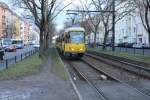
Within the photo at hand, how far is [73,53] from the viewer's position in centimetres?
4078

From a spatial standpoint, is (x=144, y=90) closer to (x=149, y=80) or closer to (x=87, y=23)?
(x=149, y=80)

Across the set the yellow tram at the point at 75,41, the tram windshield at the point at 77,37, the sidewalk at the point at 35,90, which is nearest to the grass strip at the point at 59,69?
the sidewalk at the point at 35,90

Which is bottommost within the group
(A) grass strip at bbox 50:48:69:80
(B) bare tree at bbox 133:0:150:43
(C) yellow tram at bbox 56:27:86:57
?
(A) grass strip at bbox 50:48:69:80

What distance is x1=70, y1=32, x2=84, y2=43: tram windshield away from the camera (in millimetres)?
40281

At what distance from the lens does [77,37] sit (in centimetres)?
4041

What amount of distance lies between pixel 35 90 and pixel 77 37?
26.3m

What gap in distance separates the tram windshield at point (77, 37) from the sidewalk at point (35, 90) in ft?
73.7

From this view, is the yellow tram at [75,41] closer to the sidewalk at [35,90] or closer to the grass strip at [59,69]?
the grass strip at [59,69]

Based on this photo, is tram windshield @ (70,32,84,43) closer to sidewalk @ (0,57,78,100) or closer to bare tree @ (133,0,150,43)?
bare tree @ (133,0,150,43)

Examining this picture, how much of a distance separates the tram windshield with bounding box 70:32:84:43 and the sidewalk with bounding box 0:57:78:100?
73.7 ft

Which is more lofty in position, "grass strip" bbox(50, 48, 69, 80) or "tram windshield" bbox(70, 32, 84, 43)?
"tram windshield" bbox(70, 32, 84, 43)

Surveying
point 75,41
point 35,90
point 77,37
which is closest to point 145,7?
point 77,37

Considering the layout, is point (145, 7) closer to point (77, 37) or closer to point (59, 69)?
point (77, 37)

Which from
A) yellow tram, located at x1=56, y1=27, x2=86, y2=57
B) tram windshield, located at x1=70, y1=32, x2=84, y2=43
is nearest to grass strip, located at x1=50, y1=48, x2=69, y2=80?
yellow tram, located at x1=56, y1=27, x2=86, y2=57
